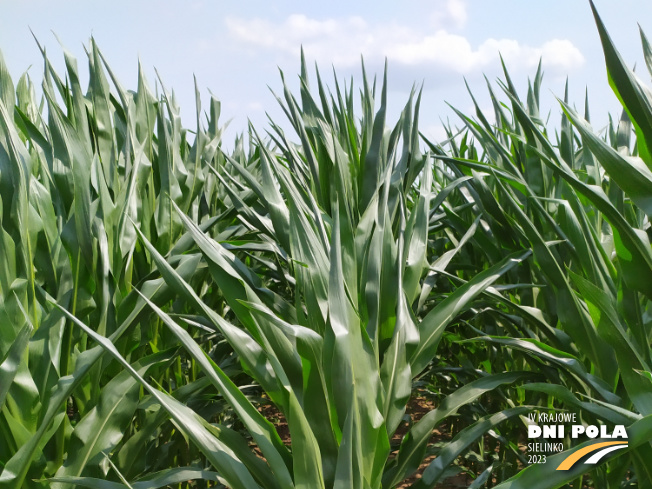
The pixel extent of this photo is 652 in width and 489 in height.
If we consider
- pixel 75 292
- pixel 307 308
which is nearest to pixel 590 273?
pixel 307 308

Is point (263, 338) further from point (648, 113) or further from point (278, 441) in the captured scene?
point (648, 113)

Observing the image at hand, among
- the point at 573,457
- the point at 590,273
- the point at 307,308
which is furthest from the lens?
the point at 590,273

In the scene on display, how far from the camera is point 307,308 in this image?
3.05 ft

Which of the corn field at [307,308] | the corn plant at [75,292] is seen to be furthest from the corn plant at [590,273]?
the corn plant at [75,292]

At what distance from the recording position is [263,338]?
0.85 meters

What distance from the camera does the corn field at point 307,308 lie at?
2.65 ft

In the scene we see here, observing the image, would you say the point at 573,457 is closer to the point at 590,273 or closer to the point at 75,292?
the point at 590,273

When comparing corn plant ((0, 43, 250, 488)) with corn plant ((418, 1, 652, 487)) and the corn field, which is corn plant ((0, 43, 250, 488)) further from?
corn plant ((418, 1, 652, 487))

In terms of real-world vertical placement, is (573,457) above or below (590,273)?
below

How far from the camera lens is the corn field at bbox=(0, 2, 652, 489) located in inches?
31.8

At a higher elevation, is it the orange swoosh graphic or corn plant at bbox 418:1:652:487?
corn plant at bbox 418:1:652:487

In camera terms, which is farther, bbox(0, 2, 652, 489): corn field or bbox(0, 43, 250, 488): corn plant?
bbox(0, 43, 250, 488): corn plant

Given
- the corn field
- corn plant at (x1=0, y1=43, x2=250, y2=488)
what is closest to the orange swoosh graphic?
the corn field

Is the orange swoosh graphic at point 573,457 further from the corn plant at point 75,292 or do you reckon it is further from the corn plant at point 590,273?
the corn plant at point 75,292
